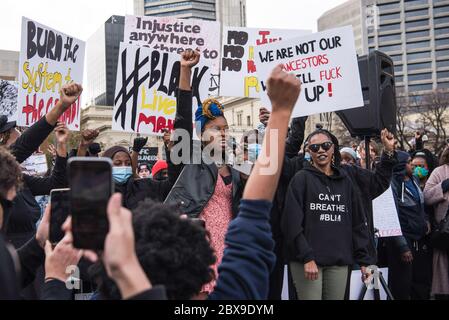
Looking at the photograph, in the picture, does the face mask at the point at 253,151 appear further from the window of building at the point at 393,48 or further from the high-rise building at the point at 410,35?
the window of building at the point at 393,48

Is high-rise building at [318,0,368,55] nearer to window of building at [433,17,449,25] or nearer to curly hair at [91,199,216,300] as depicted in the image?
window of building at [433,17,449,25]

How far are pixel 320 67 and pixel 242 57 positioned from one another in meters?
1.79

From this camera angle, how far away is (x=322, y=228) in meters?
4.40

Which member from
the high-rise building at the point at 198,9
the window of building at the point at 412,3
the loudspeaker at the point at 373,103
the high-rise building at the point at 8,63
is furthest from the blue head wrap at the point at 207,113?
the window of building at the point at 412,3

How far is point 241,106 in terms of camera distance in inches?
2530

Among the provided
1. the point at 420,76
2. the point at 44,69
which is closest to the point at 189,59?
the point at 44,69

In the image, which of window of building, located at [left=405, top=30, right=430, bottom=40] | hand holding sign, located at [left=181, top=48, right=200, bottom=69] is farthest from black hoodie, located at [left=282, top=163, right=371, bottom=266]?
window of building, located at [left=405, top=30, right=430, bottom=40]

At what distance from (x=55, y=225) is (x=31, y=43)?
3937mm

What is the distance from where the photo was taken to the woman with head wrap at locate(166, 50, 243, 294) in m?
3.78

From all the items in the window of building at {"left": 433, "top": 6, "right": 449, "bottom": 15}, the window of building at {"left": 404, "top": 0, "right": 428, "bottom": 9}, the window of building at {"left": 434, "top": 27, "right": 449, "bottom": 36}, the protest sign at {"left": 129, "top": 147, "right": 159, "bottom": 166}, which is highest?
the window of building at {"left": 404, "top": 0, "right": 428, "bottom": 9}

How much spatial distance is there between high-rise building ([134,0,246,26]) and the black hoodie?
4563 inches

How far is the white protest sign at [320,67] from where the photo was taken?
4.77 metres
